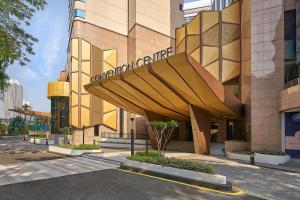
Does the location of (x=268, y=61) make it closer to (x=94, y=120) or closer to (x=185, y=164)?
(x=185, y=164)

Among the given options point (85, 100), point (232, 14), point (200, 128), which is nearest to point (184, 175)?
point (200, 128)

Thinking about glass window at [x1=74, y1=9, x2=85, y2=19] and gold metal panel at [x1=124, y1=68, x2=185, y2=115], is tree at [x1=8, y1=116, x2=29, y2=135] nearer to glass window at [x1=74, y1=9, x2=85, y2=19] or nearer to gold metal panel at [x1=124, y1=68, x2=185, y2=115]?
glass window at [x1=74, y1=9, x2=85, y2=19]

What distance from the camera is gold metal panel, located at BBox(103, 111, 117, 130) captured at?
4797 centimetres

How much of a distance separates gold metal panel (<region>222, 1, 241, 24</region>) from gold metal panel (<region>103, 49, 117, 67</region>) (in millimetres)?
21604

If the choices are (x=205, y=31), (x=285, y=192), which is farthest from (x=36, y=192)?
(x=205, y=31)

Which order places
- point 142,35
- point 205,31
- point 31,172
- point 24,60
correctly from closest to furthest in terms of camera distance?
point 24,60 → point 31,172 → point 205,31 → point 142,35

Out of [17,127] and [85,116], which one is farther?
[17,127]

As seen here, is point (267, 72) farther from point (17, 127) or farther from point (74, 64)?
point (17, 127)

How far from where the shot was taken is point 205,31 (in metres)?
35.6

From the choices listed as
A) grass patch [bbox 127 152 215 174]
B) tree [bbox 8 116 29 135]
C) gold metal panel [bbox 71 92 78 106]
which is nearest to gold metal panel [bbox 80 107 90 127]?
gold metal panel [bbox 71 92 78 106]

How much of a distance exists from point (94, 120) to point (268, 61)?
2994 cm

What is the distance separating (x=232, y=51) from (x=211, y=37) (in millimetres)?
3351

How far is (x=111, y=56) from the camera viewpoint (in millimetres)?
49250

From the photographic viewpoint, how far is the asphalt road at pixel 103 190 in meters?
11.8
